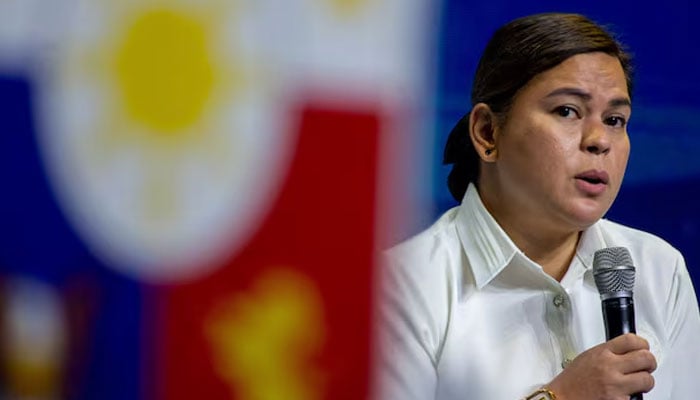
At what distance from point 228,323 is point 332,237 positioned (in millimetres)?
60

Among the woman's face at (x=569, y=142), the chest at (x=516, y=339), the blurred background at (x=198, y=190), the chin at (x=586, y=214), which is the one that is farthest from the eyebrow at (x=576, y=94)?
the blurred background at (x=198, y=190)

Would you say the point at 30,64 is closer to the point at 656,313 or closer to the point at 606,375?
the point at 606,375

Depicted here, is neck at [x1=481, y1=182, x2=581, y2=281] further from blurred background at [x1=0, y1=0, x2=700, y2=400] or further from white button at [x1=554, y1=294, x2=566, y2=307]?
blurred background at [x1=0, y1=0, x2=700, y2=400]

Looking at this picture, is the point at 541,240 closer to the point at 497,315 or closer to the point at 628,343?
the point at 497,315

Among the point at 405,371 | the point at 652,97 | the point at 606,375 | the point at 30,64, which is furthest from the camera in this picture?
the point at 652,97

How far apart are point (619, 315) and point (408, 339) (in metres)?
0.26

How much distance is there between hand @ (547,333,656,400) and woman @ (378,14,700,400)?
91 mm

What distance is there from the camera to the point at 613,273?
3.32ft

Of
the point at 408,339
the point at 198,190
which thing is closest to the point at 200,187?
the point at 198,190

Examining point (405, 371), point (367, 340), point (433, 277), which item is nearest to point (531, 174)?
point (433, 277)

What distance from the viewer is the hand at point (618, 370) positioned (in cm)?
100

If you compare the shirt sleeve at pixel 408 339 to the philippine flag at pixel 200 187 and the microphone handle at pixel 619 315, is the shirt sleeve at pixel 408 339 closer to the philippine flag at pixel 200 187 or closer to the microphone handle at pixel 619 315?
the microphone handle at pixel 619 315

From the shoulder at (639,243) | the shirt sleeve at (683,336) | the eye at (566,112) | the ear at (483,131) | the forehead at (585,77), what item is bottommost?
the shirt sleeve at (683,336)

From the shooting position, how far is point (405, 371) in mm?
1154
